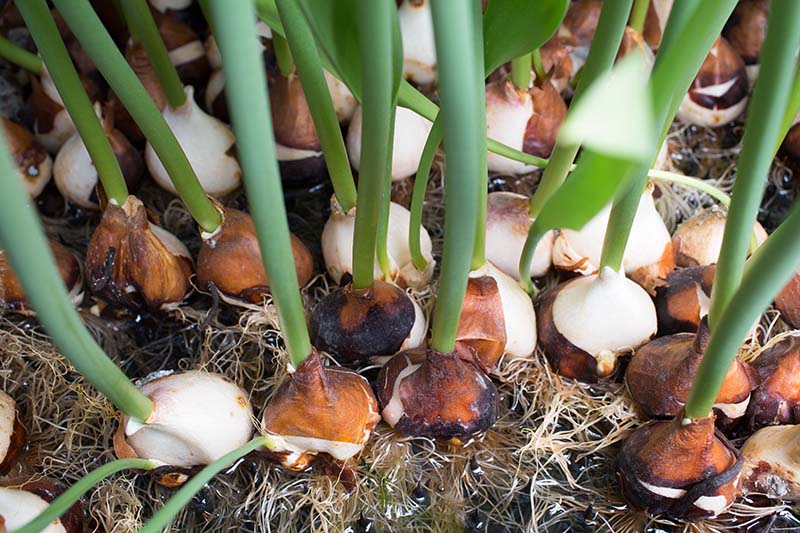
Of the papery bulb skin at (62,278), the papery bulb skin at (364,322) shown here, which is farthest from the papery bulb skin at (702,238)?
the papery bulb skin at (62,278)

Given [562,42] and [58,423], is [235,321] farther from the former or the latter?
[562,42]

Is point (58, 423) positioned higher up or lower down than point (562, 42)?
lower down

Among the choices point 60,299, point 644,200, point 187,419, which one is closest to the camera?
point 60,299

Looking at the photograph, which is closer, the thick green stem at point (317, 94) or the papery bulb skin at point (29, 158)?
the thick green stem at point (317, 94)

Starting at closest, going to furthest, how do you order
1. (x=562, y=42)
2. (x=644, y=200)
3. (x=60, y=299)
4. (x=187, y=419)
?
1. (x=60, y=299)
2. (x=187, y=419)
3. (x=644, y=200)
4. (x=562, y=42)

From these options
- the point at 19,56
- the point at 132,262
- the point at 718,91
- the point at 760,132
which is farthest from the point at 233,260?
the point at 718,91

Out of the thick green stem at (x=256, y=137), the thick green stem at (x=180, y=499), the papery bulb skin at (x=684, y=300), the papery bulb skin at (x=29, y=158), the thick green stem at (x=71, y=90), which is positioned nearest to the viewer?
the thick green stem at (x=256, y=137)

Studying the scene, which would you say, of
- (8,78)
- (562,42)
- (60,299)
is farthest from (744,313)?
(8,78)

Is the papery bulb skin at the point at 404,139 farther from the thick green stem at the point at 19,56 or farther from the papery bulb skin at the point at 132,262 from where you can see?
the thick green stem at the point at 19,56
